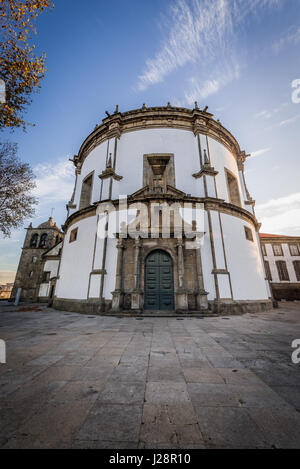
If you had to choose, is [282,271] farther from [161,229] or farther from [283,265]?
[161,229]

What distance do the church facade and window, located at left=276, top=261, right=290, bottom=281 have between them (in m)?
17.8

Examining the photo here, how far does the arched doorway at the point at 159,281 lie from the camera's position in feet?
31.3

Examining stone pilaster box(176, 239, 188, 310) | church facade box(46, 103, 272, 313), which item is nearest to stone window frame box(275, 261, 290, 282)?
church facade box(46, 103, 272, 313)

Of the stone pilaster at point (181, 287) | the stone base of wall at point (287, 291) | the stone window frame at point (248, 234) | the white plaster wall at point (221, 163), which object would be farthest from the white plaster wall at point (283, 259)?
the stone pilaster at point (181, 287)

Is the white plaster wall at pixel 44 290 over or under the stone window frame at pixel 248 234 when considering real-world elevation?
under

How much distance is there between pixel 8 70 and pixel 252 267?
1462 centimetres

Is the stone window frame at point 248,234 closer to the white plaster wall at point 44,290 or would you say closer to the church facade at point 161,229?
the church facade at point 161,229

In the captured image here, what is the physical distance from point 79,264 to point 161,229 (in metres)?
Answer: 5.69

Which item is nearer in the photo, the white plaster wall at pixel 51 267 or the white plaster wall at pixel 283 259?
the white plaster wall at pixel 51 267

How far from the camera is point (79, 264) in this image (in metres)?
11.3

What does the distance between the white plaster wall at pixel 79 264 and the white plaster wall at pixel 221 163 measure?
29.6 ft

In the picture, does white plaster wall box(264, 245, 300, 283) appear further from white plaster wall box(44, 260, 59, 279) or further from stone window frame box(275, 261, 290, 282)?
white plaster wall box(44, 260, 59, 279)
